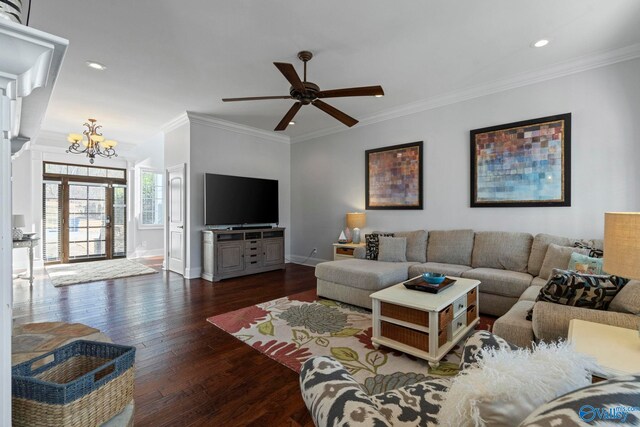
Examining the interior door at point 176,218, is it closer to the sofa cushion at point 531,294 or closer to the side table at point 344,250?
the side table at point 344,250

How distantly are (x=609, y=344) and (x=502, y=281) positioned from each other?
1865mm

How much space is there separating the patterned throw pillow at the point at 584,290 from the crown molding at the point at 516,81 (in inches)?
109

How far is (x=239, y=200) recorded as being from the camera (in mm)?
5406

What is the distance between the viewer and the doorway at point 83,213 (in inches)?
249

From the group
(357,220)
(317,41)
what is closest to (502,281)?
(357,220)

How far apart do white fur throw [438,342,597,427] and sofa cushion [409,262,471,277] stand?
2805 mm

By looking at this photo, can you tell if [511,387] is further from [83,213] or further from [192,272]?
[83,213]

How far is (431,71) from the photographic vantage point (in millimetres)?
3502

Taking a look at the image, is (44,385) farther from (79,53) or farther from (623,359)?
(79,53)

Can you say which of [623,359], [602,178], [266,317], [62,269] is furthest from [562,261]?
[62,269]

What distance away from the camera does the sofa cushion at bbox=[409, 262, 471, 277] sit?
3.41 metres

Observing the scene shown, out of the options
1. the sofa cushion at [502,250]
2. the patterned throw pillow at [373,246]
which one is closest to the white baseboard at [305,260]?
the patterned throw pillow at [373,246]

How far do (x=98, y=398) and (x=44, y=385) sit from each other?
0.15m

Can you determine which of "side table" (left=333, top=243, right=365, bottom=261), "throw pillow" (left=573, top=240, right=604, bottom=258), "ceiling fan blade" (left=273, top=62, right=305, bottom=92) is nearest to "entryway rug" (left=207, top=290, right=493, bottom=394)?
"throw pillow" (left=573, top=240, right=604, bottom=258)
